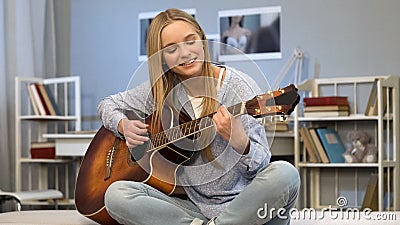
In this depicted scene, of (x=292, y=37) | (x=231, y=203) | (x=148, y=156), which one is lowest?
(x=231, y=203)

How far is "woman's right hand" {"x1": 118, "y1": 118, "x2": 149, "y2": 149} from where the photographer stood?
76.2 inches

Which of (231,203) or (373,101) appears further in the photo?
(373,101)

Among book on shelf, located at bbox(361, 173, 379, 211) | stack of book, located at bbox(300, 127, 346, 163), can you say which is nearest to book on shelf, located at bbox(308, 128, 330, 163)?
stack of book, located at bbox(300, 127, 346, 163)

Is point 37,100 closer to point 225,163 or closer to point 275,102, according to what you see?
point 225,163

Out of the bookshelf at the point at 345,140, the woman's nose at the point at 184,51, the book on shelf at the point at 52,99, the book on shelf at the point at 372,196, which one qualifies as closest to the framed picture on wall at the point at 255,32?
the bookshelf at the point at 345,140

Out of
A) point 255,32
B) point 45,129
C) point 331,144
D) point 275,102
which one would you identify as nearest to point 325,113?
point 331,144

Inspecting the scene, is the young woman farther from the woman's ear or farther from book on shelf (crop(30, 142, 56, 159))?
book on shelf (crop(30, 142, 56, 159))

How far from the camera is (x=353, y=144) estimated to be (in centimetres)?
355

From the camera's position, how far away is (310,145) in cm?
360

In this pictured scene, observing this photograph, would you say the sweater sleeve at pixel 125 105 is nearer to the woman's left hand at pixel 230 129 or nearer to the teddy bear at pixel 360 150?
the woman's left hand at pixel 230 129

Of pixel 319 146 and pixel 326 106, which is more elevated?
pixel 326 106

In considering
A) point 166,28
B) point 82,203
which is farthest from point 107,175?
point 166,28

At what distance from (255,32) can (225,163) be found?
209 centimetres

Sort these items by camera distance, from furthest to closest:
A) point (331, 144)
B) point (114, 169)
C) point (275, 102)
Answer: point (331, 144) → point (114, 169) → point (275, 102)
